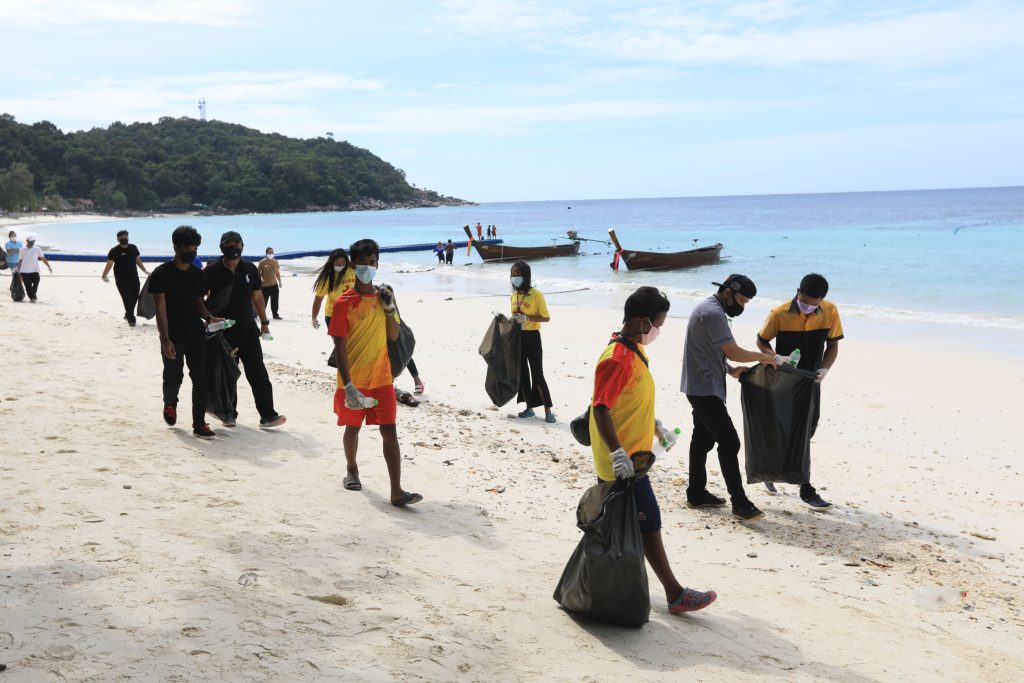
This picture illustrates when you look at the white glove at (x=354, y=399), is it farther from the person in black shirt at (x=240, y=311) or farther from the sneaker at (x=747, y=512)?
the sneaker at (x=747, y=512)

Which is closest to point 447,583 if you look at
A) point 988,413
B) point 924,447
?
→ point 924,447

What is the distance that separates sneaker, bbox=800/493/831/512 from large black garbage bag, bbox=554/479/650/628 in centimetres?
262

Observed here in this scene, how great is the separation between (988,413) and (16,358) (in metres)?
10.3

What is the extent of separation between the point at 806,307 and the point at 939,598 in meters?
2.12

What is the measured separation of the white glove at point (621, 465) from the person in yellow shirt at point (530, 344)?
178 inches

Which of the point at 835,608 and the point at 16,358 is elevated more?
the point at 16,358

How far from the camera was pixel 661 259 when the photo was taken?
113ft

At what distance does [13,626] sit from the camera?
122 inches

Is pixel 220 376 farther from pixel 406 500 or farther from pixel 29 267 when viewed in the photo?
pixel 29 267

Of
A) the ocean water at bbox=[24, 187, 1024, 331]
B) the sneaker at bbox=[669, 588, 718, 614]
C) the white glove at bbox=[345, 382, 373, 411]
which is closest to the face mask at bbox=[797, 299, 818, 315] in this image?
the sneaker at bbox=[669, 588, 718, 614]

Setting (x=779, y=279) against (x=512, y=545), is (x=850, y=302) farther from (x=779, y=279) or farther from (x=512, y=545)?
(x=512, y=545)

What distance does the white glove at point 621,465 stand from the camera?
12.0 feet

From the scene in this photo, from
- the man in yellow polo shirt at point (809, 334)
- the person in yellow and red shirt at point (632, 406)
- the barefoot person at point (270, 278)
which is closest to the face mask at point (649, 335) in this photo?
the person in yellow and red shirt at point (632, 406)

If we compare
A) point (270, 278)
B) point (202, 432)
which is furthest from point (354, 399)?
point (270, 278)
